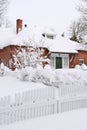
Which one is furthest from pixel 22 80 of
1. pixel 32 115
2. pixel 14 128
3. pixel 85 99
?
pixel 14 128

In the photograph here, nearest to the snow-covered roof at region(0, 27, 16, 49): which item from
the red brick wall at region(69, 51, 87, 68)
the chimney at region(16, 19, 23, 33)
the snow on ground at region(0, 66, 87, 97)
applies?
the chimney at region(16, 19, 23, 33)

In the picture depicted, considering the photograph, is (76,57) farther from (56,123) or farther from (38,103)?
(56,123)

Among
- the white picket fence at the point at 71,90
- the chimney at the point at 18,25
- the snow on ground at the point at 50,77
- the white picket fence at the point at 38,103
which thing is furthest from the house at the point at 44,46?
A: the white picket fence at the point at 38,103

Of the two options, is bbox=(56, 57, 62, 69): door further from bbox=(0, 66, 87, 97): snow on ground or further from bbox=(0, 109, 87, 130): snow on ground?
bbox=(0, 109, 87, 130): snow on ground

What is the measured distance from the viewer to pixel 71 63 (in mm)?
31859

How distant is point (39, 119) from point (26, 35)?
20912 mm

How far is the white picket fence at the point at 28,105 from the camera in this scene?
279 inches

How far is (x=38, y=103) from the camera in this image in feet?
26.2

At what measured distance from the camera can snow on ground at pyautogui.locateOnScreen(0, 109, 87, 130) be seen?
708 cm

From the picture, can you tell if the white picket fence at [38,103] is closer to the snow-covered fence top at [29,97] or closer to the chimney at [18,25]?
the snow-covered fence top at [29,97]

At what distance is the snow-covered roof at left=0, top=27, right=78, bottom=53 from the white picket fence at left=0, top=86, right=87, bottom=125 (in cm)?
1626

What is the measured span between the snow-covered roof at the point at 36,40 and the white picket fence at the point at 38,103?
16.3m

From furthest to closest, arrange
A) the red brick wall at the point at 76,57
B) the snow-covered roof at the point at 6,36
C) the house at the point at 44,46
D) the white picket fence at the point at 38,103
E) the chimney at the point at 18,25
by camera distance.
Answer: the red brick wall at the point at 76,57, the chimney at the point at 18,25, the snow-covered roof at the point at 6,36, the house at the point at 44,46, the white picket fence at the point at 38,103

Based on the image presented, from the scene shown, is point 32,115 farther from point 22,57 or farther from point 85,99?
point 22,57
